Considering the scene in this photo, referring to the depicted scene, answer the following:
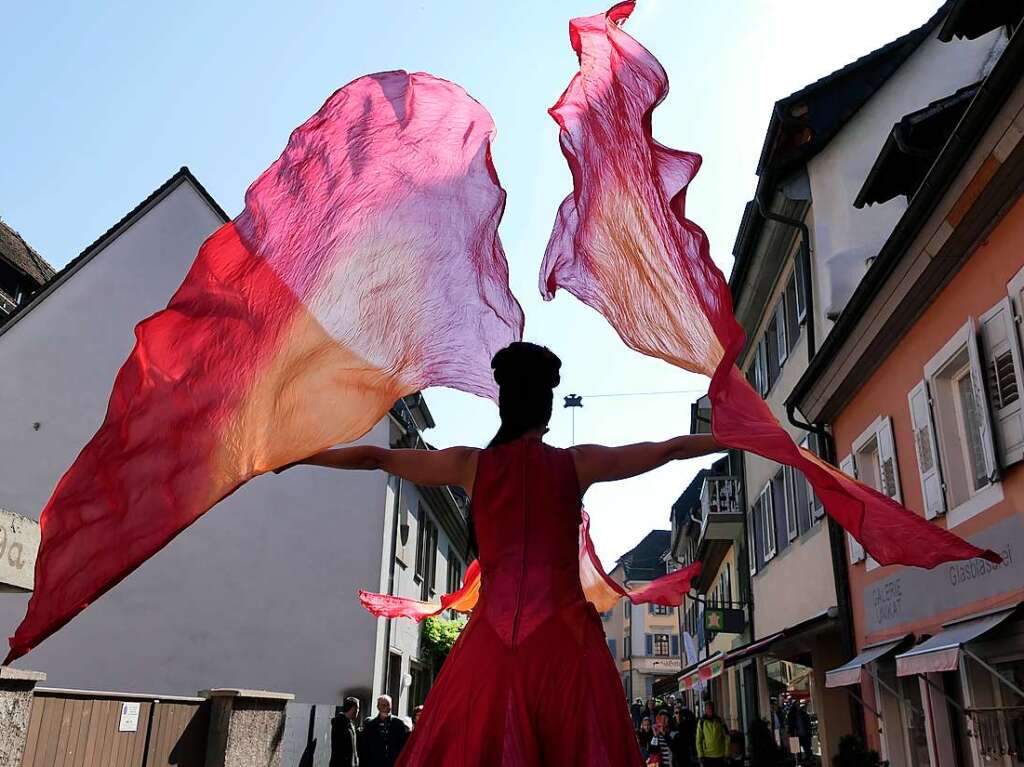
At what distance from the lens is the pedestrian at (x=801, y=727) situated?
1891cm

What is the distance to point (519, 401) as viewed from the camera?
2.88m

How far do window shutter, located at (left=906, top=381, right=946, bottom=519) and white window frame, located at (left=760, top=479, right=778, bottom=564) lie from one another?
8873 mm

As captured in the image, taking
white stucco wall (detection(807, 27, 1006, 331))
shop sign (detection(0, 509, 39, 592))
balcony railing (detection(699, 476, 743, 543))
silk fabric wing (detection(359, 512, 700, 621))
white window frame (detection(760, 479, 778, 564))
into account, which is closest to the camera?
silk fabric wing (detection(359, 512, 700, 621))

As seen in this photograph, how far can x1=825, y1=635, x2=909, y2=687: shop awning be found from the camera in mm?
10755

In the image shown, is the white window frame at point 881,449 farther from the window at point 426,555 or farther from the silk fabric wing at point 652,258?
the window at point 426,555

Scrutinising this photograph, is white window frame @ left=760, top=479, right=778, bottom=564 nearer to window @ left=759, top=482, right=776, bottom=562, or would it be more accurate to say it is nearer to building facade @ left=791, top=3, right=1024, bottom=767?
window @ left=759, top=482, right=776, bottom=562

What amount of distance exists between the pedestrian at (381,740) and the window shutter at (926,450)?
7.23 meters

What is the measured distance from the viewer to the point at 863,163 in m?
15.4

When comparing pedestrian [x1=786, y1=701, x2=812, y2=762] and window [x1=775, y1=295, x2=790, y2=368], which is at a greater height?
window [x1=775, y1=295, x2=790, y2=368]

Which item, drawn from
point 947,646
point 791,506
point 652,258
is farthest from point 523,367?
point 791,506

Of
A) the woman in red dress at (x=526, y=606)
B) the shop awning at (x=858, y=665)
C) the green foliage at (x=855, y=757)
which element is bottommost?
the green foliage at (x=855, y=757)

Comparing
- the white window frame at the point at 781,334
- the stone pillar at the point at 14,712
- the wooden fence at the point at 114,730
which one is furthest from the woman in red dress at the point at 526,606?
the white window frame at the point at 781,334

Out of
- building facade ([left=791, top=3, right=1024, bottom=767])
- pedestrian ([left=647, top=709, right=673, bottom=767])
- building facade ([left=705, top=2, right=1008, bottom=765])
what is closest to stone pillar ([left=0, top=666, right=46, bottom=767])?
building facade ([left=791, top=3, right=1024, bottom=767])

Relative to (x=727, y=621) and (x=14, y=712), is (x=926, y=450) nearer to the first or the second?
(x=14, y=712)
